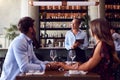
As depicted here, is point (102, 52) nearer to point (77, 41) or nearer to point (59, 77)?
point (59, 77)

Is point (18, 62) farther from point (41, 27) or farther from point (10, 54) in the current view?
point (41, 27)

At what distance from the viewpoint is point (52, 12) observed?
11227mm

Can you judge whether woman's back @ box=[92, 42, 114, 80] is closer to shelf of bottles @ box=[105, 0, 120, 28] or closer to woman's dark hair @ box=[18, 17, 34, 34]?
woman's dark hair @ box=[18, 17, 34, 34]

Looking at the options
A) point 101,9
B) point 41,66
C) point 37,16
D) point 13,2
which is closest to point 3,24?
point 13,2

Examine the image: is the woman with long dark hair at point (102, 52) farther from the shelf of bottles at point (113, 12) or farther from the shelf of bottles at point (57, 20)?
the shelf of bottles at point (113, 12)

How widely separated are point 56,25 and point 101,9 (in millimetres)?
1702

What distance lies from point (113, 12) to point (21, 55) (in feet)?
28.4

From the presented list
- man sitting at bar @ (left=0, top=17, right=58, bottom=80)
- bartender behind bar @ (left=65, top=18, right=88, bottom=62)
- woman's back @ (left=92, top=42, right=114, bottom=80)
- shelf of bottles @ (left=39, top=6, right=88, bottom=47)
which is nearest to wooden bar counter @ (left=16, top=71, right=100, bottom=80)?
woman's back @ (left=92, top=42, right=114, bottom=80)

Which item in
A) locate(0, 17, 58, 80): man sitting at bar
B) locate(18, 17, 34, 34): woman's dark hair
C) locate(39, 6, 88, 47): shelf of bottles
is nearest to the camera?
locate(0, 17, 58, 80): man sitting at bar

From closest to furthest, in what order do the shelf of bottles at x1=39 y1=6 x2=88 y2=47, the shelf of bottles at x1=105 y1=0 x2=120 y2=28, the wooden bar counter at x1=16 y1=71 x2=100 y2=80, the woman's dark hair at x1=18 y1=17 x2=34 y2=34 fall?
the wooden bar counter at x1=16 y1=71 x2=100 y2=80
the woman's dark hair at x1=18 y1=17 x2=34 y2=34
the shelf of bottles at x1=39 y1=6 x2=88 y2=47
the shelf of bottles at x1=105 y1=0 x2=120 y2=28

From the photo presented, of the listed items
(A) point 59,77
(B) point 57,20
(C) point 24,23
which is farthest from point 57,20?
(A) point 59,77

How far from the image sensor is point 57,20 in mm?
11203

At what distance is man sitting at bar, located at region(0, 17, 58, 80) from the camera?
10.2 feet

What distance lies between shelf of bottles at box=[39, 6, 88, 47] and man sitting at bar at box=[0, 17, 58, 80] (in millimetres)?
7745
